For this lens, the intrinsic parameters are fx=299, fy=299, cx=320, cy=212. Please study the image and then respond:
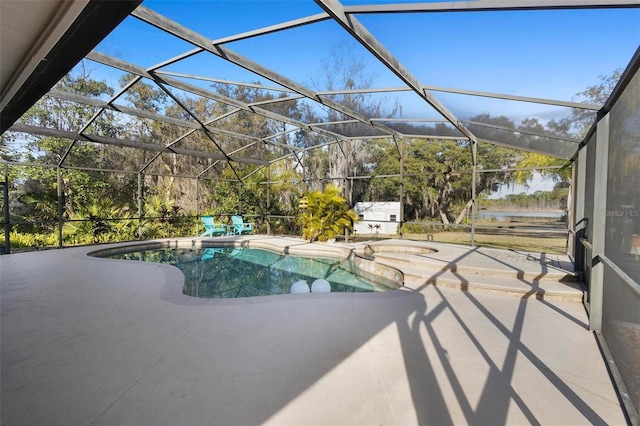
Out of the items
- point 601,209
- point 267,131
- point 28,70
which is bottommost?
point 601,209

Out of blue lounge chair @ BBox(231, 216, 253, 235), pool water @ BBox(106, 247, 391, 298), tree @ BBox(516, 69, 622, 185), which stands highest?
tree @ BBox(516, 69, 622, 185)

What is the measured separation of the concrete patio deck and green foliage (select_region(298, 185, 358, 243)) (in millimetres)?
5515

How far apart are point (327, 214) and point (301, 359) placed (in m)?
7.33

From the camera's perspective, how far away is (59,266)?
5977mm

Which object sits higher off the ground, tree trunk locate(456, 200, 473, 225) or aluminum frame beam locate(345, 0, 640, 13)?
aluminum frame beam locate(345, 0, 640, 13)

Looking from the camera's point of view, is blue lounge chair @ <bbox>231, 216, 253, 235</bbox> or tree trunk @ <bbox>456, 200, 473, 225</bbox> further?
tree trunk @ <bbox>456, 200, 473, 225</bbox>

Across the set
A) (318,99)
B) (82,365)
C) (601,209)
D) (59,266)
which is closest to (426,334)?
(601,209)

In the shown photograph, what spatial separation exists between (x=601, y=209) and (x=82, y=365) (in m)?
4.69

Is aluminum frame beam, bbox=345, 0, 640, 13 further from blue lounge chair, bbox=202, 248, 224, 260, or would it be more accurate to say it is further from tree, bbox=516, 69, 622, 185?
blue lounge chair, bbox=202, 248, 224, 260

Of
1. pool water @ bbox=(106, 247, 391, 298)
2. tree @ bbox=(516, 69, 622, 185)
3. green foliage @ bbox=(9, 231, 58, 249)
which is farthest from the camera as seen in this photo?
green foliage @ bbox=(9, 231, 58, 249)

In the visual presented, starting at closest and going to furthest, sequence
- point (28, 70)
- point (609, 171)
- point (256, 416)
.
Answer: point (256, 416) < point (28, 70) < point (609, 171)

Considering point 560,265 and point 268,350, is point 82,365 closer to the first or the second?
point 268,350

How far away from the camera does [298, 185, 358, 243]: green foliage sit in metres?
9.56

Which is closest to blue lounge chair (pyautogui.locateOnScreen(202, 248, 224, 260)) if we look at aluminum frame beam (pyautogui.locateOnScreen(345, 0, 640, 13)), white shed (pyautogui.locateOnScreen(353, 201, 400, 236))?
aluminum frame beam (pyautogui.locateOnScreen(345, 0, 640, 13))
